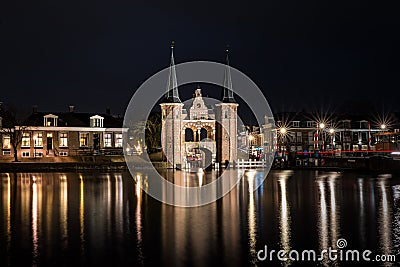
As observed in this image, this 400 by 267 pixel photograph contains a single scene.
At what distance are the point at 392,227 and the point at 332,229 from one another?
1.95m

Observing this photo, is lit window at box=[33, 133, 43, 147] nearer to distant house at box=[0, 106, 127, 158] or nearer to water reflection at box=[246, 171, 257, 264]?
distant house at box=[0, 106, 127, 158]

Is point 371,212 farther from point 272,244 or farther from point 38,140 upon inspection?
point 38,140

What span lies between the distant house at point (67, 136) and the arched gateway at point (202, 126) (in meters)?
8.45

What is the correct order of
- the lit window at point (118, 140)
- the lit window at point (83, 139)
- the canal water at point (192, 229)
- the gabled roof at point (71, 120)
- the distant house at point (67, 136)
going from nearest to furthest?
the canal water at point (192, 229), the distant house at point (67, 136), the gabled roof at point (71, 120), the lit window at point (83, 139), the lit window at point (118, 140)

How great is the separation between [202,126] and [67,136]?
21247 mm

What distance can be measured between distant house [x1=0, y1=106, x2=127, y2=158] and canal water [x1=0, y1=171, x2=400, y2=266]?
5279 cm

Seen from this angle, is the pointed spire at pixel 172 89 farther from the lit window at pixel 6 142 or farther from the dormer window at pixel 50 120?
the lit window at pixel 6 142

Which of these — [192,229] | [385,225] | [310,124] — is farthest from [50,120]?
[385,225]

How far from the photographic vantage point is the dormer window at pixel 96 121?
83.0 metres

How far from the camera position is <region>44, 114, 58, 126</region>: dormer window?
8000cm

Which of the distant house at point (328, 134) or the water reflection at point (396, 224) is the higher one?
the distant house at point (328, 134)

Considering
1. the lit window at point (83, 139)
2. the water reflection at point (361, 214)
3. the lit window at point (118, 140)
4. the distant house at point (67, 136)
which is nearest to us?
the water reflection at point (361, 214)

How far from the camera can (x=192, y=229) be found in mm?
16688

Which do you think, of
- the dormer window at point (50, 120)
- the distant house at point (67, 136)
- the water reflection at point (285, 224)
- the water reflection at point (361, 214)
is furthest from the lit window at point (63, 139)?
the water reflection at point (285, 224)
